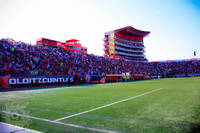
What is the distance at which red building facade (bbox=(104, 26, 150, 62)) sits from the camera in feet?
299

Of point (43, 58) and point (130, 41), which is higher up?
point (130, 41)

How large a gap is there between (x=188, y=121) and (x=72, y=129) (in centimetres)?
359

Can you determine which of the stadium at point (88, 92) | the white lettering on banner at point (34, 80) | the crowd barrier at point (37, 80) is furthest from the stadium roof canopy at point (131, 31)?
the white lettering on banner at point (34, 80)

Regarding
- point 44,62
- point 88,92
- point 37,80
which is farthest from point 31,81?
point 88,92

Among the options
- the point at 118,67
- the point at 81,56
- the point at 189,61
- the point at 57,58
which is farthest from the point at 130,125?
the point at 189,61

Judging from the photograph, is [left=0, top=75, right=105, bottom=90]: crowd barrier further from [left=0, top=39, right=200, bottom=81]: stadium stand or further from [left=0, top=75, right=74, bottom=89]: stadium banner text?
[left=0, top=39, right=200, bottom=81]: stadium stand

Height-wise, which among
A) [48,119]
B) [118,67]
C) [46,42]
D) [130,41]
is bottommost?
[48,119]

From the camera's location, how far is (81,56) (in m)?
42.6

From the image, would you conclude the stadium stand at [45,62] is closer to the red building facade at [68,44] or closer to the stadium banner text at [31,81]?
the stadium banner text at [31,81]

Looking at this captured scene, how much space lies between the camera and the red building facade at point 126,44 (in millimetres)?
91250

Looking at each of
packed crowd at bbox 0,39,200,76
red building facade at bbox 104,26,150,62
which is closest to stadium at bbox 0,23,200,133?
packed crowd at bbox 0,39,200,76

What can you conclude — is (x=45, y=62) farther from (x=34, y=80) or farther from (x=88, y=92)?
(x=88, y=92)

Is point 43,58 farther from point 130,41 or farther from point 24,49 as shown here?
point 130,41

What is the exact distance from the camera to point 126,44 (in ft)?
318
